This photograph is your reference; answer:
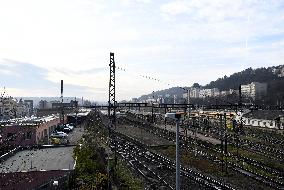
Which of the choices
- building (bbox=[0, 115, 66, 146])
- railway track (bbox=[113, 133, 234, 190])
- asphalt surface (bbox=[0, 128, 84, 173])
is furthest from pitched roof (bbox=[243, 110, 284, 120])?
asphalt surface (bbox=[0, 128, 84, 173])

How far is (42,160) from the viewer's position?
23.5 metres

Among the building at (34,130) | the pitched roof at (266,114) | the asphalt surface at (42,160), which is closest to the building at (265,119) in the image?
the pitched roof at (266,114)

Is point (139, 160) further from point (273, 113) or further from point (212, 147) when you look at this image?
point (273, 113)

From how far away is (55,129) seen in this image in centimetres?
5531

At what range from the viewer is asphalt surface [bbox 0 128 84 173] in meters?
20.7

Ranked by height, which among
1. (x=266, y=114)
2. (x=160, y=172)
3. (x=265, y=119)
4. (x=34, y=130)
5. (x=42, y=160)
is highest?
(x=266, y=114)

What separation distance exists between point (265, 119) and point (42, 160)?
47801 mm

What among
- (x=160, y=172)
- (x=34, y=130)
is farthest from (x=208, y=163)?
(x=34, y=130)

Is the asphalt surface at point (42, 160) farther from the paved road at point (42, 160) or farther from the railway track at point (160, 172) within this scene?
the railway track at point (160, 172)

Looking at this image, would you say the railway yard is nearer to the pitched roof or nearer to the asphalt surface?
the asphalt surface

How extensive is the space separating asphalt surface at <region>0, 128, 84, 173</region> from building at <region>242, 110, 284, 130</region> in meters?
40.2

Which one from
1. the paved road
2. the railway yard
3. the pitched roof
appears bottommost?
the railway yard

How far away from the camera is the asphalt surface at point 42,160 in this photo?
20.7 meters

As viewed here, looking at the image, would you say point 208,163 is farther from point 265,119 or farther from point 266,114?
point 266,114
